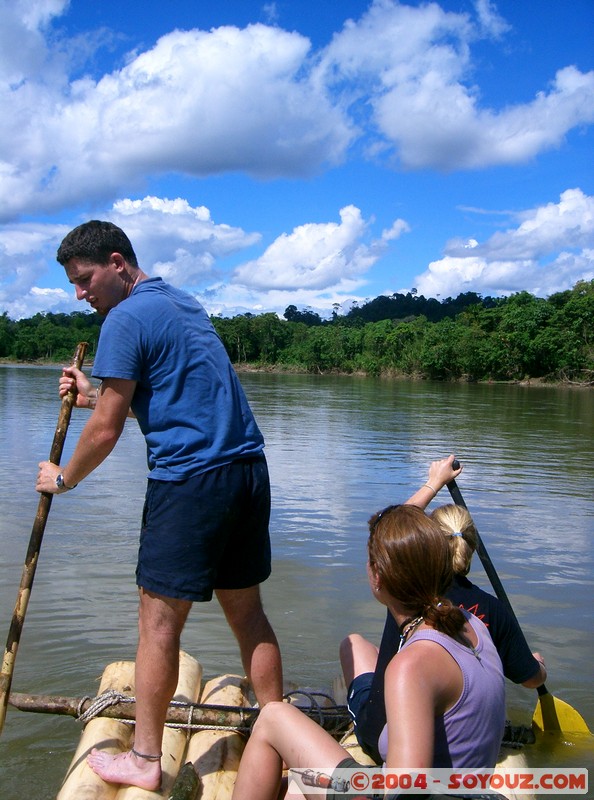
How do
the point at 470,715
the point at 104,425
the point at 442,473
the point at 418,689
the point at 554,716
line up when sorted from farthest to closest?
the point at 554,716 → the point at 442,473 → the point at 104,425 → the point at 470,715 → the point at 418,689

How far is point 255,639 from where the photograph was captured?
129 inches

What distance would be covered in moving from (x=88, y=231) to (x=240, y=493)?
1.18m

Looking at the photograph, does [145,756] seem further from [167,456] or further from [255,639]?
[167,456]

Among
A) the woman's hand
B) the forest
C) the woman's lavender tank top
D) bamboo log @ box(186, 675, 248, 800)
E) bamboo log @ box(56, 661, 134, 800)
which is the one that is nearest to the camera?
the woman's lavender tank top

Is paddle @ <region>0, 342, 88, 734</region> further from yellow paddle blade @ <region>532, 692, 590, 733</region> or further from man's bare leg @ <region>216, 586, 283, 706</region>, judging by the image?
yellow paddle blade @ <region>532, 692, 590, 733</region>

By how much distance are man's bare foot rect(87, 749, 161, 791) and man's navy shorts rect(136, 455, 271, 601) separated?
2.13 ft

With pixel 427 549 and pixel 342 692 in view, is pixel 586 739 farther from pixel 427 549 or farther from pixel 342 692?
pixel 427 549

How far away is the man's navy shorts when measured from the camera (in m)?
2.96

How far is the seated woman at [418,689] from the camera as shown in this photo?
2062 millimetres

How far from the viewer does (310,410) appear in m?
27.0

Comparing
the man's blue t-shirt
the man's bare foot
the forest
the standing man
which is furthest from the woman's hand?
the forest

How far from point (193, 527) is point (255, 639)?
0.64 m

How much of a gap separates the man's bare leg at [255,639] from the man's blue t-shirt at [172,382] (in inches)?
23.5

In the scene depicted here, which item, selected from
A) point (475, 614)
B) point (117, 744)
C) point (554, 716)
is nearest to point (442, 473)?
point (475, 614)
